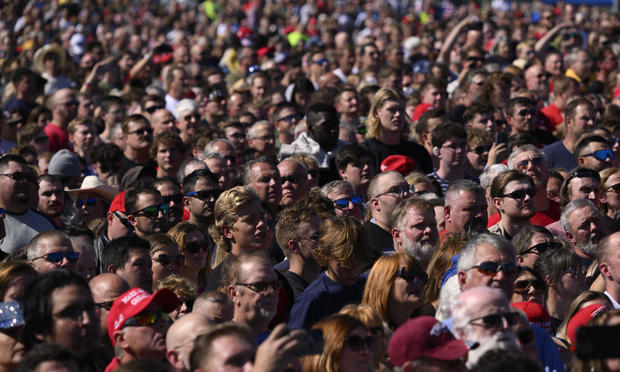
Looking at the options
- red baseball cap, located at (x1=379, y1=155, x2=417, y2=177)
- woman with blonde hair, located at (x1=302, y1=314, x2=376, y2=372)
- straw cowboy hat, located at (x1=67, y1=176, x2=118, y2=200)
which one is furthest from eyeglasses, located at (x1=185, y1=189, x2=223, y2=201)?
woman with blonde hair, located at (x1=302, y1=314, x2=376, y2=372)

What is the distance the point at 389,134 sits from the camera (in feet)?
33.8

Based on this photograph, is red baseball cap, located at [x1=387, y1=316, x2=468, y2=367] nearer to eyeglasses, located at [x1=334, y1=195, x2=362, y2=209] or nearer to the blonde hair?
eyeglasses, located at [x1=334, y1=195, x2=362, y2=209]

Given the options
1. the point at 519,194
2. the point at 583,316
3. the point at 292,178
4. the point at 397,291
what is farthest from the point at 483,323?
the point at 292,178

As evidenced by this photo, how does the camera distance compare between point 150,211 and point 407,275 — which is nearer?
point 407,275

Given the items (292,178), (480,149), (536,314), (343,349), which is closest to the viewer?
(343,349)

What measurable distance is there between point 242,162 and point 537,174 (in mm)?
2907

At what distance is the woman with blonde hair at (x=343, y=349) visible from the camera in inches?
188

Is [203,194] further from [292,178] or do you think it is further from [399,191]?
[399,191]

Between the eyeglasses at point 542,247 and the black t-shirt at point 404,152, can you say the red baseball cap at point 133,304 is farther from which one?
the black t-shirt at point 404,152

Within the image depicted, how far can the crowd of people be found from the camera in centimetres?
480

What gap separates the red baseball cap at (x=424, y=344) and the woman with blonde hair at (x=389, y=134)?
5615 mm

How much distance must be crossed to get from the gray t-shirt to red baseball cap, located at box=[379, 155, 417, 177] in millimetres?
3049

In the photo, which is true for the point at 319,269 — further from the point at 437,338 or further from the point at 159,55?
the point at 159,55

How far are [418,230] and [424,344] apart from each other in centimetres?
269
